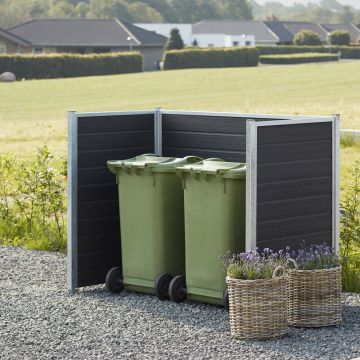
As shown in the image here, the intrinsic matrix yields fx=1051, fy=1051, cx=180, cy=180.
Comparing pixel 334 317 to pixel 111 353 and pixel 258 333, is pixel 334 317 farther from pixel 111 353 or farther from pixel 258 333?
Result: pixel 111 353

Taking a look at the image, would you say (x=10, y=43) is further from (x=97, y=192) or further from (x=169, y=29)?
(x=97, y=192)

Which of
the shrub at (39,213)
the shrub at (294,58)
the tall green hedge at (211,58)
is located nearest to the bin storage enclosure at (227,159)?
the shrub at (39,213)

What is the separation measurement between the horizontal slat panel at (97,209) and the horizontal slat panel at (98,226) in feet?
0.11

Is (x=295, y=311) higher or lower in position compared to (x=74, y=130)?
lower

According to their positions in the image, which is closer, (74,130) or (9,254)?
(74,130)

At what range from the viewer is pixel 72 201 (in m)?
8.33

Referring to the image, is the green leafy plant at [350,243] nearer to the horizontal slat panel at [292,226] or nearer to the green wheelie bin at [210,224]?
the horizontal slat panel at [292,226]

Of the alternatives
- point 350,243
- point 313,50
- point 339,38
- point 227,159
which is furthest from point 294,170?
point 339,38

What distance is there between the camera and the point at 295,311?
714 cm

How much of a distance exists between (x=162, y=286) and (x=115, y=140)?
136cm

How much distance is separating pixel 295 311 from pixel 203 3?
175285mm

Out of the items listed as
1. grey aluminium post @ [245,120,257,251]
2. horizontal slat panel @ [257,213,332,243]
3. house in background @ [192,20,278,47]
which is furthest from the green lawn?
house in background @ [192,20,278,47]

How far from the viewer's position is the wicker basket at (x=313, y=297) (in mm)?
7102

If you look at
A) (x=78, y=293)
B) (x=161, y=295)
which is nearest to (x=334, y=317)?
(x=161, y=295)
